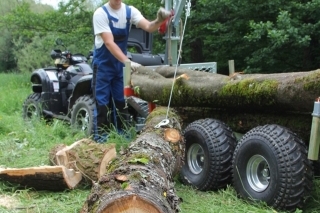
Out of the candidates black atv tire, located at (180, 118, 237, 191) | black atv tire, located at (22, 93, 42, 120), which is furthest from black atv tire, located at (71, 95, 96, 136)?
black atv tire, located at (180, 118, 237, 191)

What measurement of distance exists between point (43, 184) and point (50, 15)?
1342cm

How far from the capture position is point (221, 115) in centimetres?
493

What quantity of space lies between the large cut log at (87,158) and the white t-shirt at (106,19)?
1704 mm

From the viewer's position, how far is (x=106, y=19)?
5.91 metres

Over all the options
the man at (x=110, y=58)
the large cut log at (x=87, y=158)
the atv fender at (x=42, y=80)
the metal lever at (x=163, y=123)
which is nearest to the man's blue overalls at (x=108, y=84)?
the man at (x=110, y=58)

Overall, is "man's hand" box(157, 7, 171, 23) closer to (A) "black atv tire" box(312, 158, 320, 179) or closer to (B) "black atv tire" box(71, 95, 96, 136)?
(B) "black atv tire" box(71, 95, 96, 136)

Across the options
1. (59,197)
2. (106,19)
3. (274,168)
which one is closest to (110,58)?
(106,19)

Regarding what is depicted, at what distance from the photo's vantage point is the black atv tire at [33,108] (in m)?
8.32

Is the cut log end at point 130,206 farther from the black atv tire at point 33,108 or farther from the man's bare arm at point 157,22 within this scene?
the black atv tire at point 33,108

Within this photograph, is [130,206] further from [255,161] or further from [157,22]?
[157,22]

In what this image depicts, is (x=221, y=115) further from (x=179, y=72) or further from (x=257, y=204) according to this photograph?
(x=257, y=204)

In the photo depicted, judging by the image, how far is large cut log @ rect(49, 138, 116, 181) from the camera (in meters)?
4.57

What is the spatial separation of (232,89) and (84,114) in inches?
→ 121

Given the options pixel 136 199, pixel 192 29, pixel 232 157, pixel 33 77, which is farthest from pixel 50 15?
pixel 136 199
